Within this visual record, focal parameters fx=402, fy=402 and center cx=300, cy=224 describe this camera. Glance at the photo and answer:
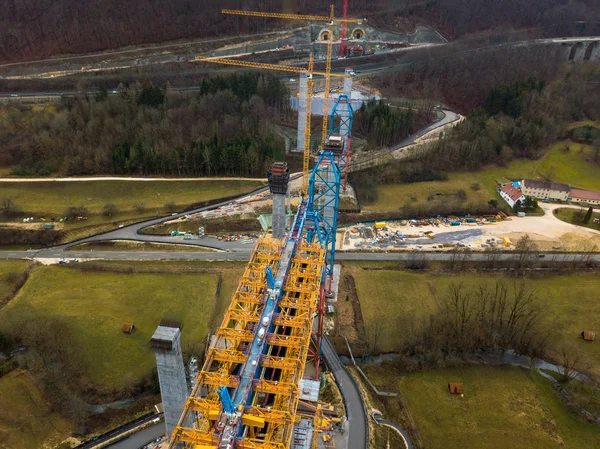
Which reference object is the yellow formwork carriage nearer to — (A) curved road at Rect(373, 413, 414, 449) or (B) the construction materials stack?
(B) the construction materials stack

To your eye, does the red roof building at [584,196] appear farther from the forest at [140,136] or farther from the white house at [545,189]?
the forest at [140,136]

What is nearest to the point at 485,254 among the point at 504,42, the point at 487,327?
the point at 487,327

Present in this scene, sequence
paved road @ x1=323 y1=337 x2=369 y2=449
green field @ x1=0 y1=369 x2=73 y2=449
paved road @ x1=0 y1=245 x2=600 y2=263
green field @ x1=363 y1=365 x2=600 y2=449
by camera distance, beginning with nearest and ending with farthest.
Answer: green field @ x1=0 y1=369 x2=73 y2=449 < paved road @ x1=323 y1=337 x2=369 y2=449 < green field @ x1=363 y1=365 x2=600 y2=449 < paved road @ x1=0 y1=245 x2=600 y2=263

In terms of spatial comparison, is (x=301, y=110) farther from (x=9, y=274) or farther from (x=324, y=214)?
(x=9, y=274)

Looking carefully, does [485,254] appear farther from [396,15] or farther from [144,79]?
[396,15]

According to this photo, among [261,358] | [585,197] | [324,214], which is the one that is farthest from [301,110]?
[261,358]

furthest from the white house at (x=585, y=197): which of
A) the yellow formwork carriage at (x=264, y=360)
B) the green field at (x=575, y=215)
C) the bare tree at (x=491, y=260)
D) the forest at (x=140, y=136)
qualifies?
the yellow formwork carriage at (x=264, y=360)

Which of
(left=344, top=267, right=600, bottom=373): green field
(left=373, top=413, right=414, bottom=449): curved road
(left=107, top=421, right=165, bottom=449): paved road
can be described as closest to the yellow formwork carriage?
(left=107, top=421, right=165, bottom=449): paved road

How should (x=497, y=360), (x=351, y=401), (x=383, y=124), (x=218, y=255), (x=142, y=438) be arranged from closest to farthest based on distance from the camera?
(x=142, y=438)
(x=351, y=401)
(x=497, y=360)
(x=218, y=255)
(x=383, y=124)
